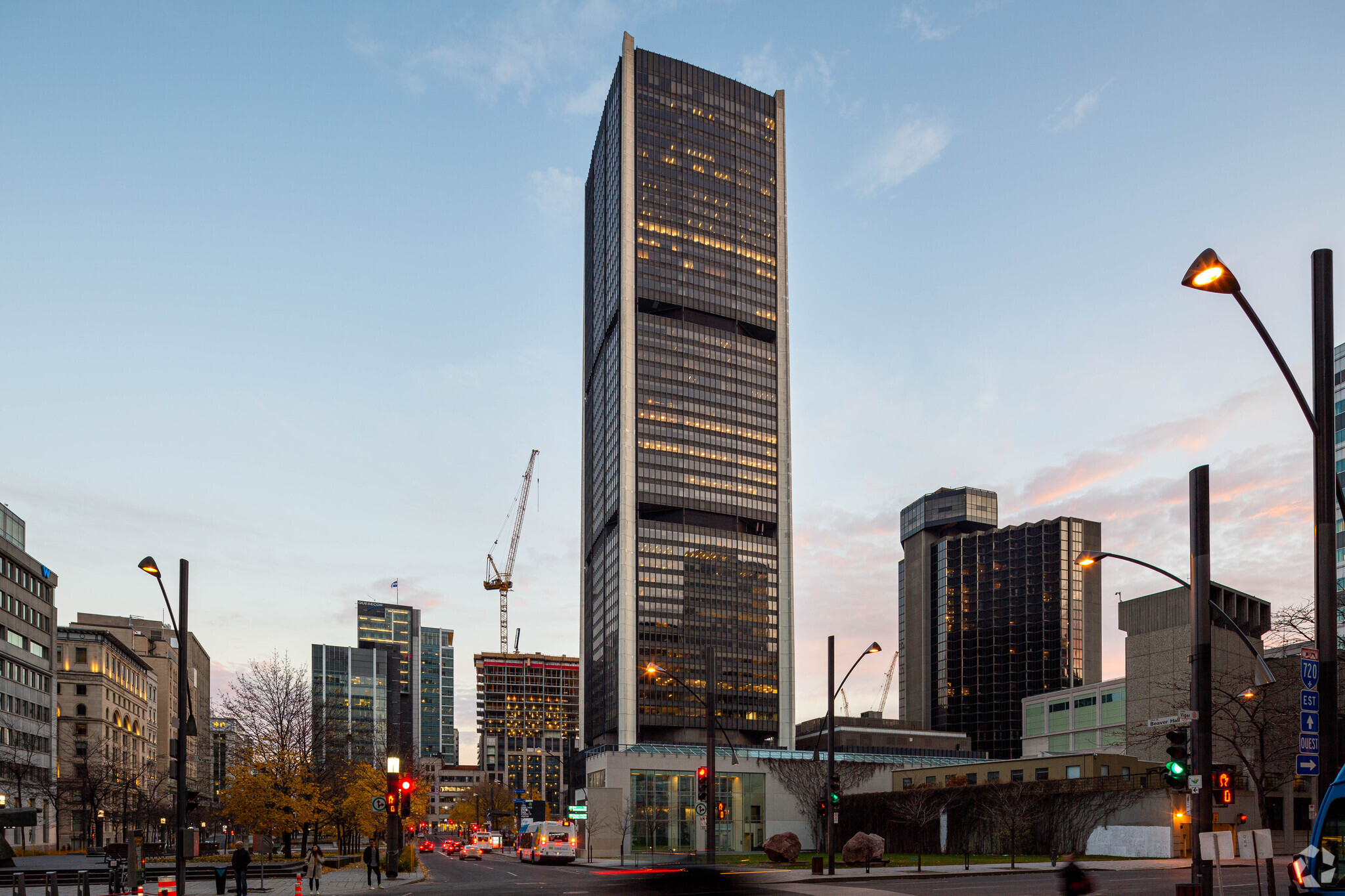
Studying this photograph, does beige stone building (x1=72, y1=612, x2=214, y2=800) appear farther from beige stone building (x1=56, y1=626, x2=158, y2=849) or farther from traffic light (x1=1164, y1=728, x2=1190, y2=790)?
traffic light (x1=1164, y1=728, x2=1190, y2=790)

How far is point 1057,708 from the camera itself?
154125 millimetres

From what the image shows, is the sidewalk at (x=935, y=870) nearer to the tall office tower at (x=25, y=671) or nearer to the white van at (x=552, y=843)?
the white van at (x=552, y=843)

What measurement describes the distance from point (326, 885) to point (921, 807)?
49435mm

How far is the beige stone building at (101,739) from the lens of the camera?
4131 inches

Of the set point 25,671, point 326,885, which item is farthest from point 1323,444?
point 25,671

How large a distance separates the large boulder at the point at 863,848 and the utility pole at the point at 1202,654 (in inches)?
1337

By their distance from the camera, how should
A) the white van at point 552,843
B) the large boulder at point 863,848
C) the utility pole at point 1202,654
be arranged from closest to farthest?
the utility pole at point 1202,654, the large boulder at point 863,848, the white van at point 552,843

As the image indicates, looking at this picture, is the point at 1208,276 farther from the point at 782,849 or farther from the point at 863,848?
the point at 782,849

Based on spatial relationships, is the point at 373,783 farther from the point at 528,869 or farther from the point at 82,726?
the point at 82,726

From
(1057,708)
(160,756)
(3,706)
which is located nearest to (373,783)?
(3,706)

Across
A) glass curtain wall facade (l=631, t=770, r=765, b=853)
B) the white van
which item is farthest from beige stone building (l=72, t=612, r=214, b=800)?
the white van

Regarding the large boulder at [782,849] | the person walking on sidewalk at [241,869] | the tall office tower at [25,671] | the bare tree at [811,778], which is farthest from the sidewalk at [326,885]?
the bare tree at [811,778]

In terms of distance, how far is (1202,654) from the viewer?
21.1 meters

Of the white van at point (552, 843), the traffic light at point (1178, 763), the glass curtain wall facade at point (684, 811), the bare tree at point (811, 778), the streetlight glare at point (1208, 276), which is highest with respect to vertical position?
the streetlight glare at point (1208, 276)
